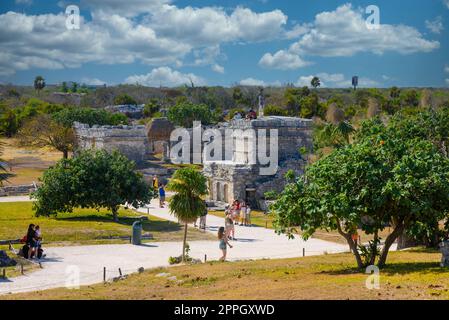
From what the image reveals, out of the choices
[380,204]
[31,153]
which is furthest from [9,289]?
[31,153]

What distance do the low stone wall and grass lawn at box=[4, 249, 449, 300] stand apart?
2583 cm

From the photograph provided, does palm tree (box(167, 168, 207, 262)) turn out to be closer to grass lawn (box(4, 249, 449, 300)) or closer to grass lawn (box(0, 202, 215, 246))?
grass lawn (box(4, 249, 449, 300))

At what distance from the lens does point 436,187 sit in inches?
667

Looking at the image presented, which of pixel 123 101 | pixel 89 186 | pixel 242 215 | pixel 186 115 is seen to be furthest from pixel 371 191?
pixel 123 101

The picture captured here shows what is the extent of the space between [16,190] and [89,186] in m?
13.6

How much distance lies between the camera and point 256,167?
43219mm

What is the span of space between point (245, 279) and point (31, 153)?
56.3 meters

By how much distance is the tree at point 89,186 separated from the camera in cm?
3312

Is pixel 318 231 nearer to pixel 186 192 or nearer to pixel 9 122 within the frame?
pixel 186 192

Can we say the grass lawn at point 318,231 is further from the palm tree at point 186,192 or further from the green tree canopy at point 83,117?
the green tree canopy at point 83,117

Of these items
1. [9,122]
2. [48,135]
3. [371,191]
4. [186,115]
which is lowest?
[371,191]

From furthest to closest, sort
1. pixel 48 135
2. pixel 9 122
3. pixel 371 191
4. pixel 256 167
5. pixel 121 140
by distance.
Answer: pixel 9 122 < pixel 48 135 < pixel 121 140 < pixel 256 167 < pixel 371 191

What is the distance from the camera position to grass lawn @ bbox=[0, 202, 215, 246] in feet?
92.0
